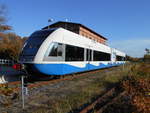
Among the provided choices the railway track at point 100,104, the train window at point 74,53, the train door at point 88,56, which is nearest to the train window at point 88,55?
the train door at point 88,56

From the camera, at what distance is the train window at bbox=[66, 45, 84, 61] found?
1171 cm

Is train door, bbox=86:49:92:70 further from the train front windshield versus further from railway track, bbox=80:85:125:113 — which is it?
Result: railway track, bbox=80:85:125:113

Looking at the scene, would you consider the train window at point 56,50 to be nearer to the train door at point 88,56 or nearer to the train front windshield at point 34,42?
the train front windshield at point 34,42

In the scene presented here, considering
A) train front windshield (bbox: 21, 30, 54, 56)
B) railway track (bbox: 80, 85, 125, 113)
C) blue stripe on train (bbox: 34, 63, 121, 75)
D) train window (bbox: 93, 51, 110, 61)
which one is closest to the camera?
railway track (bbox: 80, 85, 125, 113)

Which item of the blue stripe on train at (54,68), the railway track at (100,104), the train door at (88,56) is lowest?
the railway track at (100,104)

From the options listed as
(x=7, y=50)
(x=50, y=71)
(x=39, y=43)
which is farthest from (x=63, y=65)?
(x=7, y=50)

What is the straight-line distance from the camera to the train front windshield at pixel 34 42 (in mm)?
10094

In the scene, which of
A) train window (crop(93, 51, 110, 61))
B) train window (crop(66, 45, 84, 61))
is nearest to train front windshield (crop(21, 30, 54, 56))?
train window (crop(66, 45, 84, 61))

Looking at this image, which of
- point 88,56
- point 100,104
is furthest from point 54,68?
point 88,56

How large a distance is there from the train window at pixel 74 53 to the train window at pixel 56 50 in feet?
3.20

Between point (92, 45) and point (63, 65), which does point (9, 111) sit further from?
point (92, 45)

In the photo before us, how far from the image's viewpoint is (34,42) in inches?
416

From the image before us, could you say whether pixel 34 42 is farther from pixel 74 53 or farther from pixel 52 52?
pixel 74 53

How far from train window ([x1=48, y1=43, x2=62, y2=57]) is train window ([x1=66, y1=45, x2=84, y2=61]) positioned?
3.20 feet
